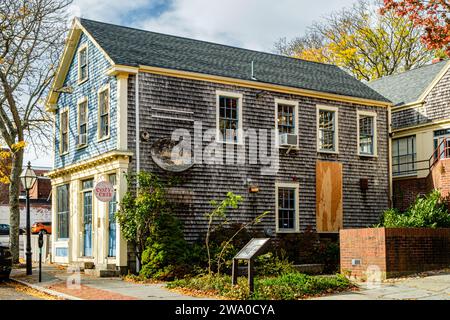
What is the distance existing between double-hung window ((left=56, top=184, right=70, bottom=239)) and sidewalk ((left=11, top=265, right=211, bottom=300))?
420cm

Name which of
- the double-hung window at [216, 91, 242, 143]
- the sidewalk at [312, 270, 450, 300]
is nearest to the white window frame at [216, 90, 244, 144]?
the double-hung window at [216, 91, 242, 143]

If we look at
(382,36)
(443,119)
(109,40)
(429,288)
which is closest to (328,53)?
(382,36)

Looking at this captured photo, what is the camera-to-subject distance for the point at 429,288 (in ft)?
50.9

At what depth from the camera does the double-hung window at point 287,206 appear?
2442 cm

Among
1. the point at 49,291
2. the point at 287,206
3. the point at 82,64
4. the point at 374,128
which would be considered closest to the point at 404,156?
the point at 374,128

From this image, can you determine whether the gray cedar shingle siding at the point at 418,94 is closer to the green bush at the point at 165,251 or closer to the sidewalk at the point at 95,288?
the green bush at the point at 165,251

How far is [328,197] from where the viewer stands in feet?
83.3

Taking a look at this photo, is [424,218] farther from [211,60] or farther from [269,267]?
[211,60]

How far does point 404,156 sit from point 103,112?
1360cm

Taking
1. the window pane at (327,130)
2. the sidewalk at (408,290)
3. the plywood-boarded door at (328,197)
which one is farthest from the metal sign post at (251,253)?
the window pane at (327,130)

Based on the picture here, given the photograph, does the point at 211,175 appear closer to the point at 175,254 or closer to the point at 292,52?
the point at 175,254

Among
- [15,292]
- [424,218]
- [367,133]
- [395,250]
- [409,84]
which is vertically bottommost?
[15,292]

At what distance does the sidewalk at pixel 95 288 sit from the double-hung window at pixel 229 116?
653 cm
